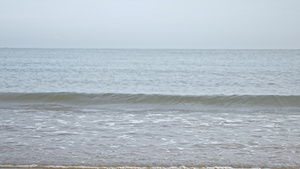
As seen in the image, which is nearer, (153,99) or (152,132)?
(152,132)

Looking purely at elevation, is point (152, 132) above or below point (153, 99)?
below

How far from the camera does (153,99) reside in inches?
639

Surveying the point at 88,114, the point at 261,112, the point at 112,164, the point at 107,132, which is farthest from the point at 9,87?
the point at 112,164

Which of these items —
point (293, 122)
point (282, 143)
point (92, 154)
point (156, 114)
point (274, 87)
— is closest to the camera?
point (92, 154)

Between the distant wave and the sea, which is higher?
the distant wave

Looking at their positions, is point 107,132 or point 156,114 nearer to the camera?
point 107,132

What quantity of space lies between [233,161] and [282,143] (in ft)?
6.75

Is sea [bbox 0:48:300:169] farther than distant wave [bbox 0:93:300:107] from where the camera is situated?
No

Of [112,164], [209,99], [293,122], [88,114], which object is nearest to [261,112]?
[293,122]

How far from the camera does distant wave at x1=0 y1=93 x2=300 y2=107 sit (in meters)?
15.2

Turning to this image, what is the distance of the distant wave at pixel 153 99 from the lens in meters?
15.2

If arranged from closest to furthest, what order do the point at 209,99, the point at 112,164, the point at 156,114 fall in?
the point at 112,164
the point at 156,114
the point at 209,99

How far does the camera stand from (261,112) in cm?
1280

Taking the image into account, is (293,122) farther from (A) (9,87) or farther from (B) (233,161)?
(A) (9,87)
